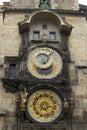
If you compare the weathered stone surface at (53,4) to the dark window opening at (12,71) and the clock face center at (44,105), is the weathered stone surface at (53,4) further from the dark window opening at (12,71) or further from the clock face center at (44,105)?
the clock face center at (44,105)

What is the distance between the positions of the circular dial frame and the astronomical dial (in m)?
0.69

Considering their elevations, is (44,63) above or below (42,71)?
above

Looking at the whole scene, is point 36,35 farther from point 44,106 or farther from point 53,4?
point 44,106

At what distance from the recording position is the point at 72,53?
1217 centimetres

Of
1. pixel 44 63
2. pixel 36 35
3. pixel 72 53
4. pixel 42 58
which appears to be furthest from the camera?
pixel 36 35

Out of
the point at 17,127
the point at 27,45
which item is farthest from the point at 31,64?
the point at 17,127

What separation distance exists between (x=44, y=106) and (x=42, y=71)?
1.27 m

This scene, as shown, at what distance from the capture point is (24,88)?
35.9ft

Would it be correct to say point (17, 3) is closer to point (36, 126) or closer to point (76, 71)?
point (76, 71)

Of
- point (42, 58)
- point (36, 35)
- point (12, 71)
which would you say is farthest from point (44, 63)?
point (36, 35)

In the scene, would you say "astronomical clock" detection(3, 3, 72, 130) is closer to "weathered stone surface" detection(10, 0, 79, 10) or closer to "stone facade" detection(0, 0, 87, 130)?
"stone facade" detection(0, 0, 87, 130)

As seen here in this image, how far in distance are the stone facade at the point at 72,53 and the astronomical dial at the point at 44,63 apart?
55cm

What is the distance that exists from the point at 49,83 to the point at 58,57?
1140 mm

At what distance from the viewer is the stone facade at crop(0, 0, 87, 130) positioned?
10.9 meters
